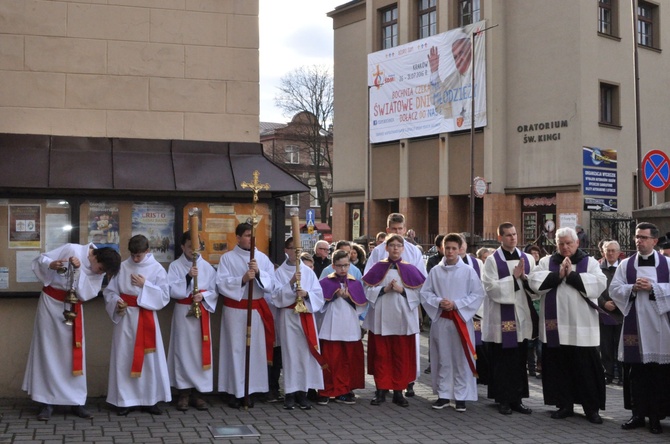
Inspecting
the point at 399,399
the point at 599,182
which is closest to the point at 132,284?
the point at 399,399

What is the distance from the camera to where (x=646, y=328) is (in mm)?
9148

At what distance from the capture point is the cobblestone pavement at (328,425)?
824cm

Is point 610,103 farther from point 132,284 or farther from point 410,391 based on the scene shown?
point 132,284

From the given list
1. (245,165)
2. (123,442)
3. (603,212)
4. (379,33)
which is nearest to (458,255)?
(245,165)

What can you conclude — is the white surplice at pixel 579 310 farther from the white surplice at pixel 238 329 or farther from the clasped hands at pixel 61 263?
the clasped hands at pixel 61 263

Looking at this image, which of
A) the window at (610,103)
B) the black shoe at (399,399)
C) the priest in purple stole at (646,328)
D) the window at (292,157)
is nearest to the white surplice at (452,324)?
the black shoe at (399,399)

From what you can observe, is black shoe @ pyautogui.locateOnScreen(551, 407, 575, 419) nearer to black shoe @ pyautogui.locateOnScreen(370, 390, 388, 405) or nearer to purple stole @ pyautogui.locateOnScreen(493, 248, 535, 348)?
purple stole @ pyautogui.locateOnScreen(493, 248, 535, 348)

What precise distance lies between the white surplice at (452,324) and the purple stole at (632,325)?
1.65 metres

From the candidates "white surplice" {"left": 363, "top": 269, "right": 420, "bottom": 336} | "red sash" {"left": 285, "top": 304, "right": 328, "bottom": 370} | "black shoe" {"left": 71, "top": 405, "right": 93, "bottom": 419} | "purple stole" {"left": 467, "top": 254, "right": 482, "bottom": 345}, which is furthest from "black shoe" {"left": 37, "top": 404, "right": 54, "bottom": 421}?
"purple stole" {"left": 467, "top": 254, "right": 482, "bottom": 345}

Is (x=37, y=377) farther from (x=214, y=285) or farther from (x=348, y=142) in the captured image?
(x=348, y=142)

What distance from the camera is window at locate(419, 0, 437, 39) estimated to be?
3850 cm

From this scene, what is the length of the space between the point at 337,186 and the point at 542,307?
3472cm

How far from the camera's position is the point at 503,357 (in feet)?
33.0

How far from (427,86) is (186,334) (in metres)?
29.7
